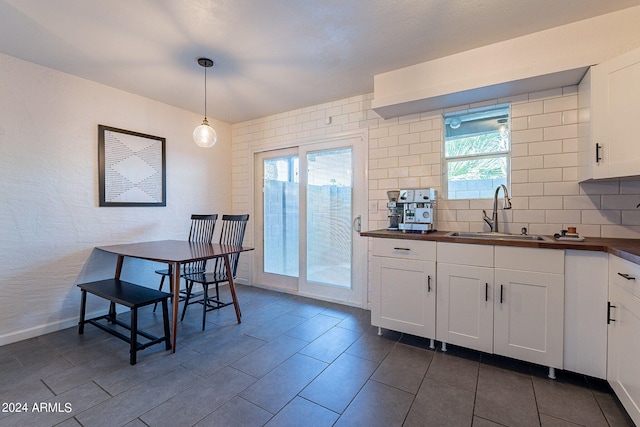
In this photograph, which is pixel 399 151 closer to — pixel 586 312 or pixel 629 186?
pixel 629 186

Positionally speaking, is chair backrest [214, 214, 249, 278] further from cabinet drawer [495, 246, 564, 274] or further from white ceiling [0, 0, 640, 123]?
cabinet drawer [495, 246, 564, 274]

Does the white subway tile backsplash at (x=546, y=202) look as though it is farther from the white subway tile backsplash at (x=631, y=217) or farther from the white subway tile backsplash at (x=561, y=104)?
the white subway tile backsplash at (x=561, y=104)

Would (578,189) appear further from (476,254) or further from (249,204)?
(249,204)

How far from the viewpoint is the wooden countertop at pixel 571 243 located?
4.97 ft

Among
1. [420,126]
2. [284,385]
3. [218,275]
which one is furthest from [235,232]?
[420,126]

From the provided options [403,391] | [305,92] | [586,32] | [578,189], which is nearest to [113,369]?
[403,391]

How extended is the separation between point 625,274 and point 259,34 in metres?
2.78

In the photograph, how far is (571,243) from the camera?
1.79 metres

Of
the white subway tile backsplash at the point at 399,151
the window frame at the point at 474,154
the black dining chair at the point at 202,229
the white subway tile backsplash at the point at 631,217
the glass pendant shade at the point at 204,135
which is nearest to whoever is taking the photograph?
the white subway tile backsplash at the point at 631,217

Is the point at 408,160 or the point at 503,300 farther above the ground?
the point at 408,160

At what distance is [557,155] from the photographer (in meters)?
2.26

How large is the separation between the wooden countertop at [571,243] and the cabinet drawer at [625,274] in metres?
0.04

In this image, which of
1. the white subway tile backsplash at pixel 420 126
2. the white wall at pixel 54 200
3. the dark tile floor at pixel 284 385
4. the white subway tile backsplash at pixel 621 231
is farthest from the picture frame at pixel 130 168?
the white subway tile backsplash at pixel 621 231

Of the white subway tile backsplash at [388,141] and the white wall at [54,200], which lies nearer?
the white wall at [54,200]
